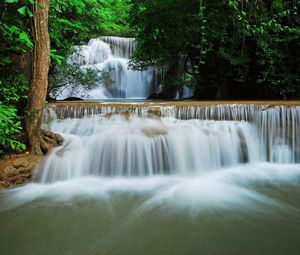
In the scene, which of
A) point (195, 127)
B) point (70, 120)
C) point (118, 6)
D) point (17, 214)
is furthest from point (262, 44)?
point (118, 6)

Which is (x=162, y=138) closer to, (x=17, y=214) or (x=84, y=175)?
(x=84, y=175)

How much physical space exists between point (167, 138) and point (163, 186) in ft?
3.70

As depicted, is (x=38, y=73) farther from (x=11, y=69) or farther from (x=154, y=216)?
(x=154, y=216)

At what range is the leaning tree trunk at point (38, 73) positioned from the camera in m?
2.99

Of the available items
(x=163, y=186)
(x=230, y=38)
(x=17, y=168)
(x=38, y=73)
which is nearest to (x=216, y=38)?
(x=230, y=38)

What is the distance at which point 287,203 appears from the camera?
2619mm

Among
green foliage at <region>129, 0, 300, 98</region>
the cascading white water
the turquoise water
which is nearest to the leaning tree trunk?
the turquoise water

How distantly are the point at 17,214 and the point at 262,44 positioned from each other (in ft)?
24.4

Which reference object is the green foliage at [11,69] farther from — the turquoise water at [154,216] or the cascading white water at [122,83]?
the cascading white water at [122,83]

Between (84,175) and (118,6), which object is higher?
(118,6)

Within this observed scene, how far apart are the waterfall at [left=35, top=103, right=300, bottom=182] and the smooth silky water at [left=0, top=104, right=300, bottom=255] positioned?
0.02 meters

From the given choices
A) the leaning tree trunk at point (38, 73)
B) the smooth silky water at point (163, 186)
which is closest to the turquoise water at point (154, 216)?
the smooth silky water at point (163, 186)

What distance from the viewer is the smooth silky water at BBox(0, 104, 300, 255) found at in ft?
6.22

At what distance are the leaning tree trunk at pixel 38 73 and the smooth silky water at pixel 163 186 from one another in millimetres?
353
